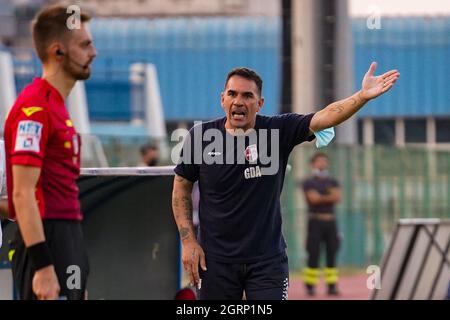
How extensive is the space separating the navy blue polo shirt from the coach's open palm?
425 millimetres

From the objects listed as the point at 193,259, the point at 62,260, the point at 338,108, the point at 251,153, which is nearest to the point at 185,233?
the point at 193,259

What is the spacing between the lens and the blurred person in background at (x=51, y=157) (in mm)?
5523

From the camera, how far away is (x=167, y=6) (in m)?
61.8

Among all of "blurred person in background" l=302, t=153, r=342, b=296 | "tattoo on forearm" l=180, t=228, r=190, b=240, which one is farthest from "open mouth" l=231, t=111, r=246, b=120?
"blurred person in background" l=302, t=153, r=342, b=296

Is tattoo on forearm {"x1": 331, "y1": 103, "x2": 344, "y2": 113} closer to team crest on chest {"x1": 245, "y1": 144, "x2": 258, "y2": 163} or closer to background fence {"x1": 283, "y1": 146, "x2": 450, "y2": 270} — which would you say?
team crest on chest {"x1": 245, "y1": 144, "x2": 258, "y2": 163}

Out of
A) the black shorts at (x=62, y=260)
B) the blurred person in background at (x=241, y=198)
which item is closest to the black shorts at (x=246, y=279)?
the blurred person in background at (x=241, y=198)

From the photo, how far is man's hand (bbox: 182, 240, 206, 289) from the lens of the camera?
6.86m

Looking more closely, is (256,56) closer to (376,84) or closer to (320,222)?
(320,222)

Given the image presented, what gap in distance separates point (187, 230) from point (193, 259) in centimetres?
18

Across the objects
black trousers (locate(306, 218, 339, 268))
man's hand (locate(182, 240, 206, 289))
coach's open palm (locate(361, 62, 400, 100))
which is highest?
coach's open palm (locate(361, 62, 400, 100))

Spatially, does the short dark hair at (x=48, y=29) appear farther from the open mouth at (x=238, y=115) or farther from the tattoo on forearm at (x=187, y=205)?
the tattoo on forearm at (x=187, y=205)

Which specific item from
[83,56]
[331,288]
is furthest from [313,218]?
[83,56]

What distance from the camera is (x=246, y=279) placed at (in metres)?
6.89

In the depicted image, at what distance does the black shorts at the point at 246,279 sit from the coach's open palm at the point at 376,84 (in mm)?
957
